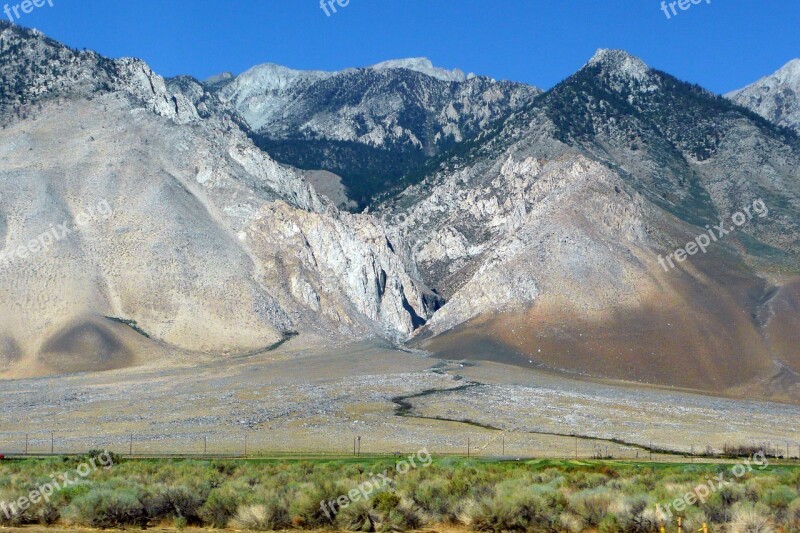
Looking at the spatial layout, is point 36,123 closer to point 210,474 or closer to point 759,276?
point 759,276

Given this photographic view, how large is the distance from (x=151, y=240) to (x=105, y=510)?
4429 inches

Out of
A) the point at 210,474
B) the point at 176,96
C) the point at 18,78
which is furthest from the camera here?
the point at 176,96

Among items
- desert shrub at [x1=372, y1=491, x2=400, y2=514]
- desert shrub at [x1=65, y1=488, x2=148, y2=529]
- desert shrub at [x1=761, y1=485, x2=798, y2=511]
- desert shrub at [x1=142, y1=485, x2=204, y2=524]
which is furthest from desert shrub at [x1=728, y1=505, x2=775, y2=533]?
desert shrub at [x1=65, y1=488, x2=148, y2=529]

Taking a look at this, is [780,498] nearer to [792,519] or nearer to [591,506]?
[792,519]

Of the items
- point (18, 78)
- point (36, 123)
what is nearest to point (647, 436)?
point (36, 123)

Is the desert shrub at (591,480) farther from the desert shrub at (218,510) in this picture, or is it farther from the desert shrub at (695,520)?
the desert shrub at (218,510)

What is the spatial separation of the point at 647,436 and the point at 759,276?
287 ft

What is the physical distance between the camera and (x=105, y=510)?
28188 mm

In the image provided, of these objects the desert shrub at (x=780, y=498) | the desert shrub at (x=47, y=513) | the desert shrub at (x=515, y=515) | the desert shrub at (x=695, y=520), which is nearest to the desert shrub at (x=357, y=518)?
the desert shrub at (x=515, y=515)

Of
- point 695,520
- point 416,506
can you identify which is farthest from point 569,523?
point 416,506

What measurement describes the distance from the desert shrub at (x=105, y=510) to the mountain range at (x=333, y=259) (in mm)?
87614

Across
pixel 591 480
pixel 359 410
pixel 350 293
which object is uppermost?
pixel 350 293

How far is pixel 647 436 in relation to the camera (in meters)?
74.6

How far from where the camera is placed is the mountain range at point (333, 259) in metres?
125
